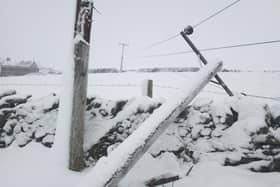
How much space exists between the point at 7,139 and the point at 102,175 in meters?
3.11

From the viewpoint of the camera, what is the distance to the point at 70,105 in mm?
3104

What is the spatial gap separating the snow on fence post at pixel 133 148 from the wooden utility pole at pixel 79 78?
1.25m

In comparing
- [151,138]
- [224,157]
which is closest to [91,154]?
[151,138]

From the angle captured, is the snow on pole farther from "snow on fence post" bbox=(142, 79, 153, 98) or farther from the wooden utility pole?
"snow on fence post" bbox=(142, 79, 153, 98)

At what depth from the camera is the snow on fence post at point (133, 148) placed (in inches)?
65.5

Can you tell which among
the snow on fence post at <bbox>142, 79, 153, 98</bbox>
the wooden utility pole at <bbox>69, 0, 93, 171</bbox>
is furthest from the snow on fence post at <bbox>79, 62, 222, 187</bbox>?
the snow on fence post at <bbox>142, 79, 153, 98</bbox>

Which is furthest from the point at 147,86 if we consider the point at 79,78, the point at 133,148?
the point at 133,148

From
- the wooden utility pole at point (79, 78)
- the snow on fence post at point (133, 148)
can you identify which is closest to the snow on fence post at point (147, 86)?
the wooden utility pole at point (79, 78)

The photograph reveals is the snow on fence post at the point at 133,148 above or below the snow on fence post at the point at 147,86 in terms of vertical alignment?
below

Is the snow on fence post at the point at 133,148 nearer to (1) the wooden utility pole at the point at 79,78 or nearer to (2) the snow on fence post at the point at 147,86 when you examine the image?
(1) the wooden utility pole at the point at 79,78

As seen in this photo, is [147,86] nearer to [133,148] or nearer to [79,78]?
[79,78]

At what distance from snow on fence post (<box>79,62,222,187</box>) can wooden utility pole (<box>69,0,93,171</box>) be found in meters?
1.25

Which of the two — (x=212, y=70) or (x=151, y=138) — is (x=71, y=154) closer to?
(x=151, y=138)

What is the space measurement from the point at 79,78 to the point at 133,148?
1581 millimetres
